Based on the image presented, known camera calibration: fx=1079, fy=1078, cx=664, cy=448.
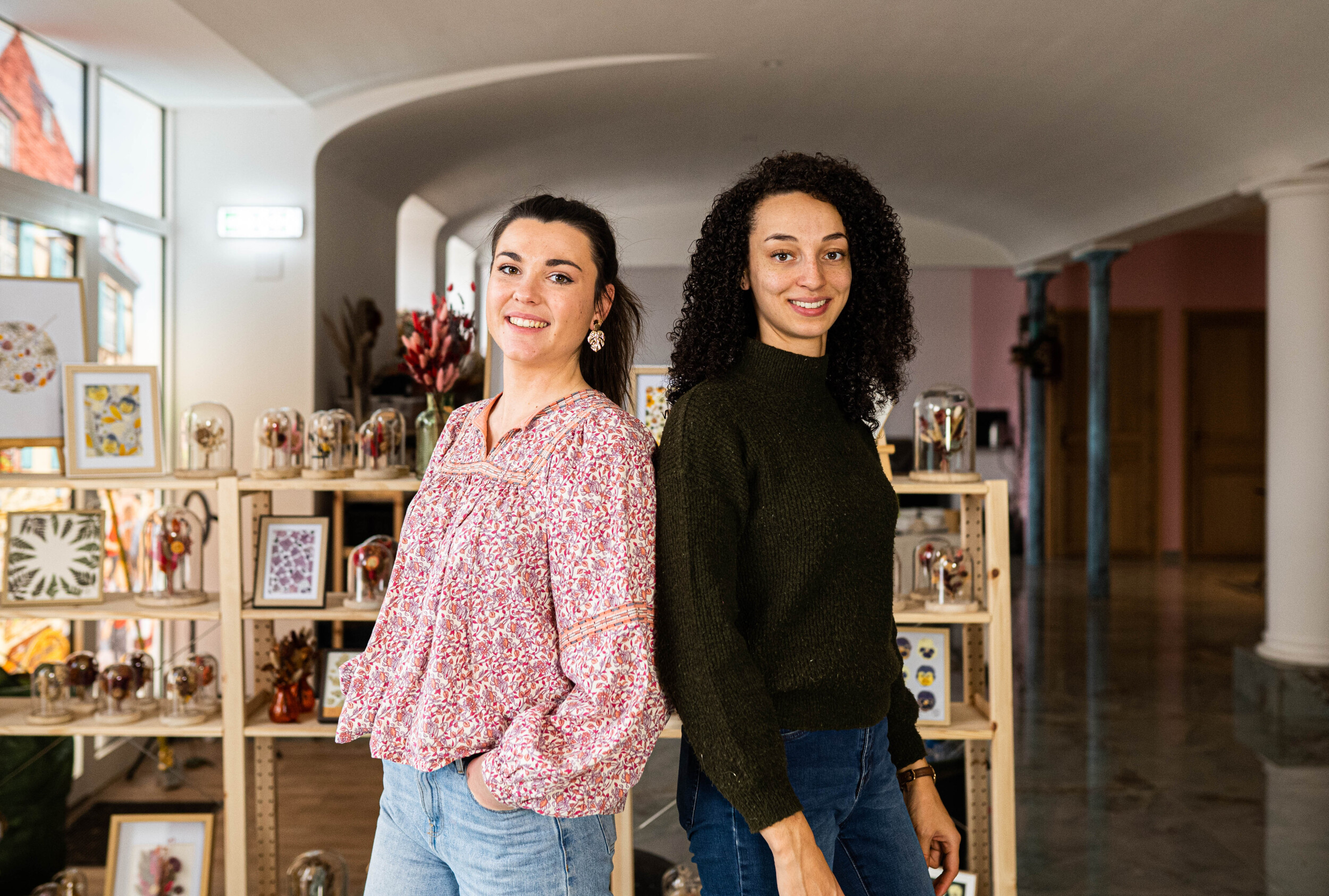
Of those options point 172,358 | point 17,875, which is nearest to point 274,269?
point 172,358

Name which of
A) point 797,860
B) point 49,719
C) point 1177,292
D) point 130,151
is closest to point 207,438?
point 49,719

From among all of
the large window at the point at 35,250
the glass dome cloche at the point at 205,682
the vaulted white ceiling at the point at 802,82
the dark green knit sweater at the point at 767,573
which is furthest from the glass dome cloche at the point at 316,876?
the vaulted white ceiling at the point at 802,82

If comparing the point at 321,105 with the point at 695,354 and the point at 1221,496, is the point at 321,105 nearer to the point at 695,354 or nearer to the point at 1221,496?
the point at 695,354

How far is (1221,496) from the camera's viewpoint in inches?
441

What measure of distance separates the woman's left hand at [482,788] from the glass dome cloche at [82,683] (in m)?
2.15

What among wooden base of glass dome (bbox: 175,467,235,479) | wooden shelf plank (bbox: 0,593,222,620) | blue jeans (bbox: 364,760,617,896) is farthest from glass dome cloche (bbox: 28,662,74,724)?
blue jeans (bbox: 364,760,617,896)

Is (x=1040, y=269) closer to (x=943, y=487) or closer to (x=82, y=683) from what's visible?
(x=943, y=487)

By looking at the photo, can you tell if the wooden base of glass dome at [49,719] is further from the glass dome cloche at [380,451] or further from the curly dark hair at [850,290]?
the curly dark hair at [850,290]

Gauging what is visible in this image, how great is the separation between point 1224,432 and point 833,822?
11.2m

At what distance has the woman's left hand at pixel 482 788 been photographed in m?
1.39

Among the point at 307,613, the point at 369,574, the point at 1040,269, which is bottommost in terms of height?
the point at 307,613

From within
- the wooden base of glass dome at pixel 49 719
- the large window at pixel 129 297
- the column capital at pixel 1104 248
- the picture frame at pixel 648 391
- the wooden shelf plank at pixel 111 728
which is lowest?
the wooden shelf plank at pixel 111 728

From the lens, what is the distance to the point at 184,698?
3.01 metres

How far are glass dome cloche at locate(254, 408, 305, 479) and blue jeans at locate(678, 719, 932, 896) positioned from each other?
1813mm
